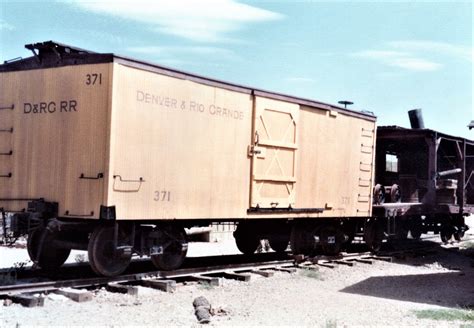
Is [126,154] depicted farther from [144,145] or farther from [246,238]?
[246,238]

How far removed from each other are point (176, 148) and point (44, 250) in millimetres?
2745

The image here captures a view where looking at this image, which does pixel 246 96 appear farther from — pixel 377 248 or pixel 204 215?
pixel 377 248

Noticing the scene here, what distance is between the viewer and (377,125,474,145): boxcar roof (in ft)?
54.5

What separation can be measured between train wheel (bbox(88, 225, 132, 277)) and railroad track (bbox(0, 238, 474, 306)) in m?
0.19

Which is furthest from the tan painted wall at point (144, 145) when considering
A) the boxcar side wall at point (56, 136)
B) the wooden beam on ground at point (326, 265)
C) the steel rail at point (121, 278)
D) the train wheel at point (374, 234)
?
the train wheel at point (374, 234)

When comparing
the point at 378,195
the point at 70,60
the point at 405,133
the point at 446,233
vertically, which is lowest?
the point at 446,233

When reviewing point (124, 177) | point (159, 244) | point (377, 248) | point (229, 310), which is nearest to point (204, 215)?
point (159, 244)

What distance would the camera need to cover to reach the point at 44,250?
394 inches

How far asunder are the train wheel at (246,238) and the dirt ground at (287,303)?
6.01 feet

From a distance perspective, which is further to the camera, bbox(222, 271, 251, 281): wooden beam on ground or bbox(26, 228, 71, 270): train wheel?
bbox(222, 271, 251, 281): wooden beam on ground

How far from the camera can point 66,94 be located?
370 inches

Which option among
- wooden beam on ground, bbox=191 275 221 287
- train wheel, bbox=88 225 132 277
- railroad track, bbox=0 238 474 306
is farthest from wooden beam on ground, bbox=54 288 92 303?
wooden beam on ground, bbox=191 275 221 287

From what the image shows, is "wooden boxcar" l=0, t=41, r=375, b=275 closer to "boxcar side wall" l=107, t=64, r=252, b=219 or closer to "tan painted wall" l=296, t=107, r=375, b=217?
"boxcar side wall" l=107, t=64, r=252, b=219

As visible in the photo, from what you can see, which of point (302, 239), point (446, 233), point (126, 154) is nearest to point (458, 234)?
point (446, 233)
